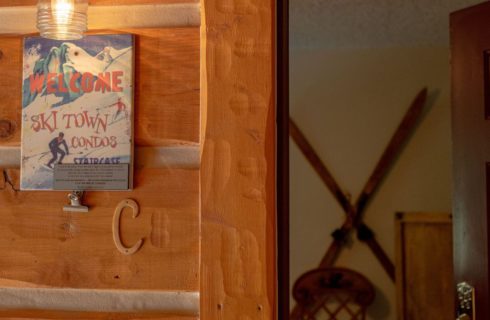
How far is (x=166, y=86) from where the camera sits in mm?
1090

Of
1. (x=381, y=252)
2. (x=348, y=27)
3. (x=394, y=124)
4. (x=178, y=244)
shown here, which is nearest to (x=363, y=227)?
(x=381, y=252)

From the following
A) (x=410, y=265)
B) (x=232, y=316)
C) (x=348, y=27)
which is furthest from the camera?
(x=410, y=265)

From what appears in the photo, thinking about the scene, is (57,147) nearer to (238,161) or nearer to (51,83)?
(51,83)

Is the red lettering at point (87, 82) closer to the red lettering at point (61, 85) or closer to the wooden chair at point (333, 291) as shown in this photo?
the red lettering at point (61, 85)

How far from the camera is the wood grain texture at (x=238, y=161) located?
1030mm

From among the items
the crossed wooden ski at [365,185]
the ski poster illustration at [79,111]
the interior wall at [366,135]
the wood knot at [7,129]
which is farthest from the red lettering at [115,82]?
the crossed wooden ski at [365,185]

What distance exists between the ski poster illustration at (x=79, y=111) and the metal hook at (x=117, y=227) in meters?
0.04

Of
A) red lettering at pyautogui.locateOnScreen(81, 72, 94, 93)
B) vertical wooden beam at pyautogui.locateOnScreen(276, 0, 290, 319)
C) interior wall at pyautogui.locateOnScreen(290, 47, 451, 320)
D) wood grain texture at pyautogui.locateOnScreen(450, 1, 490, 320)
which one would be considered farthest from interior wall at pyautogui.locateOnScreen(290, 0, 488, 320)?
red lettering at pyautogui.locateOnScreen(81, 72, 94, 93)

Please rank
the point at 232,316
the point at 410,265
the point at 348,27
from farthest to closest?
the point at 410,265
the point at 348,27
the point at 232,316

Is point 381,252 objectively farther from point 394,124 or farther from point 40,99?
point 40,99

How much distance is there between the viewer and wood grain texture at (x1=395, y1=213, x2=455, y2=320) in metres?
3.45

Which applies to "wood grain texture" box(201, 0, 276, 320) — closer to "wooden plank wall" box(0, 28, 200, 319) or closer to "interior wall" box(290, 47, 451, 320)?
"wooden plank wall" box(0, 28, 200, 319)

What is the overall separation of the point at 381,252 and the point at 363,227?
0.19 meters

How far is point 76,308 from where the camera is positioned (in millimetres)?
1096
